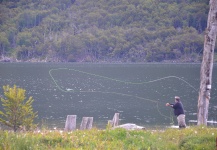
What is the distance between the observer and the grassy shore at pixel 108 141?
9758 mm

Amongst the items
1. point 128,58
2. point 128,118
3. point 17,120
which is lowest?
point 128,58

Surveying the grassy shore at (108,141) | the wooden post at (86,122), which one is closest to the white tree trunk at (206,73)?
the wooden post at (86,122)

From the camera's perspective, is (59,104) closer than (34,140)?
No

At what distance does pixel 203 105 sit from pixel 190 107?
3066 cm

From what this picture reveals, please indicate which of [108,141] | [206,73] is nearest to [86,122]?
[206,73]

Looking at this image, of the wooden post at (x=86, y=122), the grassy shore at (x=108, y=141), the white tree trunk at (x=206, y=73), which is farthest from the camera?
the white tree trunk at (x=206, y=73)

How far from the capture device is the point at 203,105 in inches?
642

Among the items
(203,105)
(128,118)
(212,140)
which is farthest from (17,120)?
(128,118)

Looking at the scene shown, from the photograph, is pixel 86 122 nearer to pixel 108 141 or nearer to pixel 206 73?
pixel 206 73

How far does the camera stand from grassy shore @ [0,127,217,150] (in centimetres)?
976

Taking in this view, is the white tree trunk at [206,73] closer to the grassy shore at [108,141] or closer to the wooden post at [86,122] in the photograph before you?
the wooden post at [86,122]

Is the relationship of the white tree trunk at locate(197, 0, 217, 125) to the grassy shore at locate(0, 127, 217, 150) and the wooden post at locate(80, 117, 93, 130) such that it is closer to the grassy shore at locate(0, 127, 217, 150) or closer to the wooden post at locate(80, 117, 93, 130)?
the wooden post at locate(80, 117, 93, 130)

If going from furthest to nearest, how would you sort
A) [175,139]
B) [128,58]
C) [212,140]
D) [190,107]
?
[128,58] < [190,107] < [175,139] < [212,140]

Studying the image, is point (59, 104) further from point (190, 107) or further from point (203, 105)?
point (203, 105)
